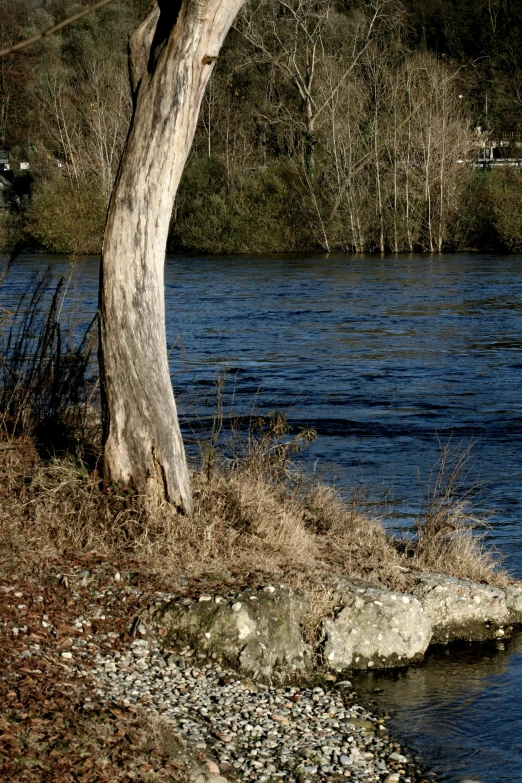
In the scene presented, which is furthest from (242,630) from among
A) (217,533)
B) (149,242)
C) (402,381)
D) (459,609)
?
(402,381)

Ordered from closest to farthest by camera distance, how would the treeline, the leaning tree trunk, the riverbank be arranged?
the riverbank → the leaning tree trunk → the treeline

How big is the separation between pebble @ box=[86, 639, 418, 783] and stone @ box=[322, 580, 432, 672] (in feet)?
1.58

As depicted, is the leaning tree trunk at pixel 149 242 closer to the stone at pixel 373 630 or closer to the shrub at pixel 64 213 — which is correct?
the stone at pixel 373 630

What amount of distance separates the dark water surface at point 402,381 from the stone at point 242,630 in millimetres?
644

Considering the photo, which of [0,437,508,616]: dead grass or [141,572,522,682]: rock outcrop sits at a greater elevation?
[0,437,508,616]: dead grass

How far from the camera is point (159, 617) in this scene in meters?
6.30

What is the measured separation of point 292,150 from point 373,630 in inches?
1877

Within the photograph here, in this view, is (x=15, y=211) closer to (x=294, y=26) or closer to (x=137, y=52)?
(x=294, y=26)

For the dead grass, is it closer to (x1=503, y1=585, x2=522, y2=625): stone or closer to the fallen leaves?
(x1=503, y1=585, x2=522, y2=625): stone

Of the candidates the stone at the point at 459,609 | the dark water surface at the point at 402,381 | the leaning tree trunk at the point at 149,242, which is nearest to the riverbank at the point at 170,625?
the stone at the point at 459,609

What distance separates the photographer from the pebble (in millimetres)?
5211

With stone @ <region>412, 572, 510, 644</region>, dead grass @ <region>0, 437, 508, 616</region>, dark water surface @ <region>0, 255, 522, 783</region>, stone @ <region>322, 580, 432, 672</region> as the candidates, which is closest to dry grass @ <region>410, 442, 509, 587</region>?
dead grass @ <region>0, 437, 508, 616</region>

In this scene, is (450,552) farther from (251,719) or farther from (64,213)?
(64,213)

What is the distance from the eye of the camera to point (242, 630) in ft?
20.8
